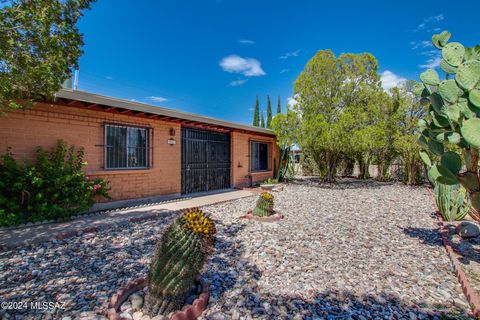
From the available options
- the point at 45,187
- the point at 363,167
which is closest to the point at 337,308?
the point at 45,187

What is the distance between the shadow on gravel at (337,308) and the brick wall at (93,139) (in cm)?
573

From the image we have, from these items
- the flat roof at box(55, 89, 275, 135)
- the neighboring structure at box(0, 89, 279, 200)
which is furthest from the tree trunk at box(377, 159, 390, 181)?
the flat roof at box(55, 89, 275, 135)

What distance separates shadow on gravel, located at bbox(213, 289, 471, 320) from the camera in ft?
7.82

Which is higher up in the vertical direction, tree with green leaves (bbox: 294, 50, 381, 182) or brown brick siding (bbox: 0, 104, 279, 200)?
tree with green leaves (bbox: 294, 50, 381, 182)

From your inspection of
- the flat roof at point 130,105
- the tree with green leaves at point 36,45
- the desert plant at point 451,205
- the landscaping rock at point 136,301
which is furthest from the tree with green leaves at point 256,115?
the landscaping rock at point 136,301

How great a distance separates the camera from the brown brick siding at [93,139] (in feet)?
17.3


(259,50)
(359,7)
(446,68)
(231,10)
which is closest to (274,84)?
(259,50)

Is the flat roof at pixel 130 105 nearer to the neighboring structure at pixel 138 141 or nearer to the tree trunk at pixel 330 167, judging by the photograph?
the neighboring structure at pixel 138 141

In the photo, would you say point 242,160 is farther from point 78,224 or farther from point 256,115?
point 256,115

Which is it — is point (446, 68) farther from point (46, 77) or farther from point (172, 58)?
point (172, 58)

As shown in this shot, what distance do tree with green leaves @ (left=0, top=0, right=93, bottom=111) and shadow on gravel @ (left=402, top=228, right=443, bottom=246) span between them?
7.74m

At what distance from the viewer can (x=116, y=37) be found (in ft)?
43.5

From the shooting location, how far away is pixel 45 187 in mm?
5145

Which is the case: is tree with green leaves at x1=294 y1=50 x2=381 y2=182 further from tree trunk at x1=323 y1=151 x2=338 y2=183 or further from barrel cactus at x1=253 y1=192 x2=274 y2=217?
barrel cactus at x1=253 y1=192 x2=274 y2=217
